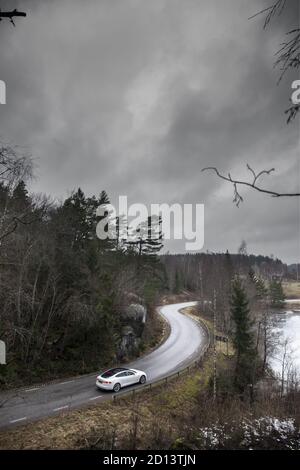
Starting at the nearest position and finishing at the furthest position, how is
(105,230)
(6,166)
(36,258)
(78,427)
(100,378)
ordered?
(6,166) < (78,427) < (100,378) < (36,258) < (105,230)

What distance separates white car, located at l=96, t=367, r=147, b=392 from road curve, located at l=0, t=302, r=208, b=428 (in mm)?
477

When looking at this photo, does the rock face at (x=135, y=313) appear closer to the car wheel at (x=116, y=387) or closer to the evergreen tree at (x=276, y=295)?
the car wheel at (x=116, y=387)

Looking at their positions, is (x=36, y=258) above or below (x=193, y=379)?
above

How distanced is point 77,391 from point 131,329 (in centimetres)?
1104

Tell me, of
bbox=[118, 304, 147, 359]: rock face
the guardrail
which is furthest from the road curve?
bbox=[118, 304, 147, 359]: rock face

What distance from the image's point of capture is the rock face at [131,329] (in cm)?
2656

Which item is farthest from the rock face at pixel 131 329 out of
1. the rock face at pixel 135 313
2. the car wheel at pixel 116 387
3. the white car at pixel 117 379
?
the car wheel at pixel 116 387

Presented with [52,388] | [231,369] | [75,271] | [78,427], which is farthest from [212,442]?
[231,369]

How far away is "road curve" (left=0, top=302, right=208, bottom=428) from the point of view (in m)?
14.3

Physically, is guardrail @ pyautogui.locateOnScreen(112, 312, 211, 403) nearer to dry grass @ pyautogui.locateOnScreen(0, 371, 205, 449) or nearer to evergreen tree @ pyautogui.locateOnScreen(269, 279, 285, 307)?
dry grass @ pyautogui.locateOnScreen(0, 371, 205, 449)
